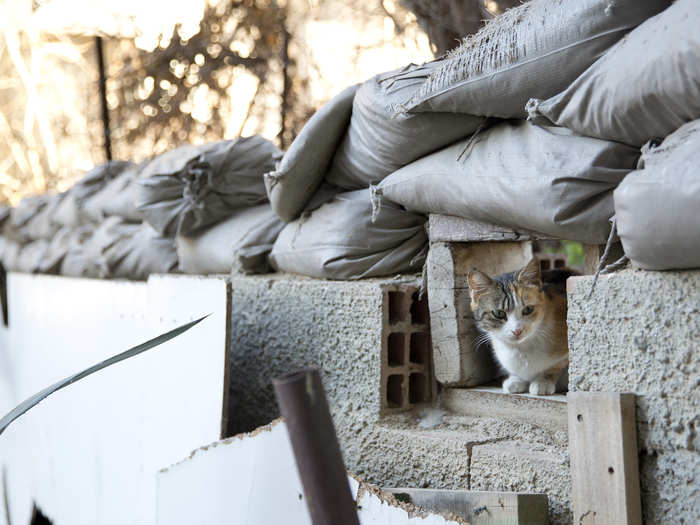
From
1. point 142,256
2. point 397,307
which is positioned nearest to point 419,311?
point 397,307

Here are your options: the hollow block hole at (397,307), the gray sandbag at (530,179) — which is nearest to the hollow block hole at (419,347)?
the hollow block hole at (397,307)

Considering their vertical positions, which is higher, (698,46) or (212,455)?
(698,46)

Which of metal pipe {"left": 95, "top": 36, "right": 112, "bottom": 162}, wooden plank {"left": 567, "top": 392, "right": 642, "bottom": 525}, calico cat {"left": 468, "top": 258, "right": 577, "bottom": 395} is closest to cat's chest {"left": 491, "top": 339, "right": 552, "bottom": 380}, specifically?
calico cat {"left": 468, "top": 258, "right": 577, "bottom": 395}

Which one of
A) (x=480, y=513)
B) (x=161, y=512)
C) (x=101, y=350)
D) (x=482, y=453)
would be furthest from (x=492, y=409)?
(x=101, y=350)

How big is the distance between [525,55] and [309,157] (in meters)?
0.95

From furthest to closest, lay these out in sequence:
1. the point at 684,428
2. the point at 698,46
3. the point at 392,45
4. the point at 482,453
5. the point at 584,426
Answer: the point at 392,45
the point at 482,453
the point at 584,426
the point at 684,428
the point at 698,46

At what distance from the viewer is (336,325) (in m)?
2.37

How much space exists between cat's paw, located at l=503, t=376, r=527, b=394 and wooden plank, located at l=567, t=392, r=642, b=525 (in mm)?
491

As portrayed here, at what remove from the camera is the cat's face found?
6.80ft

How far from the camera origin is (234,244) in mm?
2980

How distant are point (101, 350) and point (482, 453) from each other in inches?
80.8

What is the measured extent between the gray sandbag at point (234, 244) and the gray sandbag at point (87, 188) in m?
1.70

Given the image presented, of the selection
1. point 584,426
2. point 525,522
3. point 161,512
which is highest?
point 584,426

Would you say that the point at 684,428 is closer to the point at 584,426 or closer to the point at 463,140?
the point at 584,426
